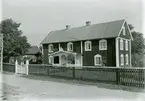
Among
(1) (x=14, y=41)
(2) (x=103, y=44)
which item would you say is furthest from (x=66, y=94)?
(2) (x=103, y=44)

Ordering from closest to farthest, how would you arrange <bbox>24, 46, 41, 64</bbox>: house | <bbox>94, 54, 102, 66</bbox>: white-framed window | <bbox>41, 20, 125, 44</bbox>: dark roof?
1. <bbox>24, 46, 41, 64</bbox>: house
2. <bbox>41, 20, 125, 44</bbox>: dark roof
3. <bbox>94, 54, 102, 66</bbox>: white-framed window

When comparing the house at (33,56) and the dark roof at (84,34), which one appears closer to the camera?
the house at (33,56)

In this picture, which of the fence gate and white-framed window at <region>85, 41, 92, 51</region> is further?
white-framed window at <region>85, 41, 92, 51</region>

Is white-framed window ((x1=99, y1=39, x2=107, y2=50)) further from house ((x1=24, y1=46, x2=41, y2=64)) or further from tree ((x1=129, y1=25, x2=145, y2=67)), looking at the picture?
house ((x1=24, y1=46, x2=41, y2=64))

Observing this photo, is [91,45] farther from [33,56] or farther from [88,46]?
[33,56]

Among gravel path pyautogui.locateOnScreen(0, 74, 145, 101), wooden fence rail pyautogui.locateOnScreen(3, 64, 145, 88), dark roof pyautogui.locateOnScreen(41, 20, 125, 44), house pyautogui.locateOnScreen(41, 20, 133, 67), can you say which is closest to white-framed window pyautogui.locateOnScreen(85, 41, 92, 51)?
house pyautogui.locateOnScreen(41, 20, 133, 67)

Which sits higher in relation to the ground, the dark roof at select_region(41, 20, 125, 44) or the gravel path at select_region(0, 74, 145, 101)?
the dark roof at select_region(41, 20, 125, 44)

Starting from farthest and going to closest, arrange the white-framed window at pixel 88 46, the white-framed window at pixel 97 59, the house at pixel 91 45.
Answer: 1. the white-framed window at pixel 88 46
2. the white-framed window at pixel 97 59
3. the house at pixel 91 45

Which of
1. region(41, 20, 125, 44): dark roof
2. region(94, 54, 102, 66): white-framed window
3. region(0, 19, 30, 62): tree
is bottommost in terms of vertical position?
region(94, 54, 102, 66): white-framed window

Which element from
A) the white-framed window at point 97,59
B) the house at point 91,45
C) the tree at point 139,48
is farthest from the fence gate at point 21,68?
the white-framed window at point 97,59

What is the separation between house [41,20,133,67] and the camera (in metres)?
8.84

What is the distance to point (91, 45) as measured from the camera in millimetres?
10164

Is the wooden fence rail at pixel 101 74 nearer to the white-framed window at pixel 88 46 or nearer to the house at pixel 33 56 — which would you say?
the house at pixel 33 56

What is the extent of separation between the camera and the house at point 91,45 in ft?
29.0
